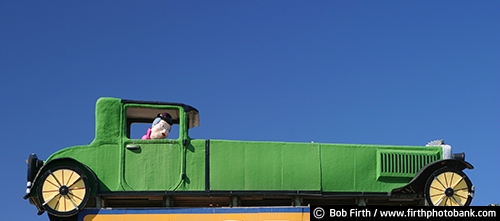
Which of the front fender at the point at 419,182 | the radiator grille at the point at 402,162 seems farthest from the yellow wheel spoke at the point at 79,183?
the front fender at the point at 419,182

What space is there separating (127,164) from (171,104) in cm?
151

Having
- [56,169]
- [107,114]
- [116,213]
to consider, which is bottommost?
[116,213]

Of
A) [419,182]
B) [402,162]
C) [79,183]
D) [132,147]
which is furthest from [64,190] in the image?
[419,182]

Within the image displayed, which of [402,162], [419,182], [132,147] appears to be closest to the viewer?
[132,147]

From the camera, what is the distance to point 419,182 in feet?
48.0

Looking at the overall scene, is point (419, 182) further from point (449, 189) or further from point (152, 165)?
point (152, 165)

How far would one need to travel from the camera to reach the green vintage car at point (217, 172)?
43.4 feet

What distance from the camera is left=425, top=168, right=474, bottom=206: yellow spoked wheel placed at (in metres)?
14.5

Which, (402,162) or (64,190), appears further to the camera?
(402,162)

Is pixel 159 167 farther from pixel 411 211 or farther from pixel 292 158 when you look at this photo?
pixel 411 211

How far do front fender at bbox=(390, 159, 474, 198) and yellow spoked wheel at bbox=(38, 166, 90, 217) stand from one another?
20.7ft

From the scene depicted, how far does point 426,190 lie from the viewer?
1450cm

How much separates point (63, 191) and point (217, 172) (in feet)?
9.62

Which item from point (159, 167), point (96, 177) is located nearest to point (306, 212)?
point (159, 167)
